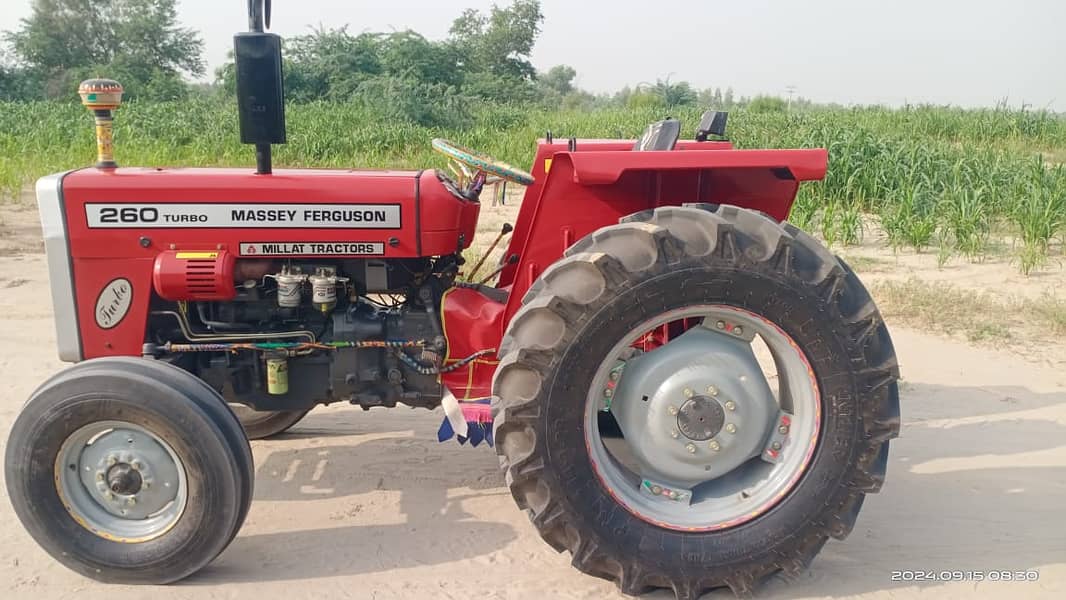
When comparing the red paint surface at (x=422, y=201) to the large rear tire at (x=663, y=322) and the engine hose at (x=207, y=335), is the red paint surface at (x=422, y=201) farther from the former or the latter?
the large rear tire at (x=663, y=322)

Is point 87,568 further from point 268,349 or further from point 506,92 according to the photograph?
Result: point 506,92

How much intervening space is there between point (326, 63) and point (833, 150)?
16134 millimetres

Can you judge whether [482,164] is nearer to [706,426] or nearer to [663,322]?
[663,322]

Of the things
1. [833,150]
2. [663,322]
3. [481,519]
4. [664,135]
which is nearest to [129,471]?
[481,519]

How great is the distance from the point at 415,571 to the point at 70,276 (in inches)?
62.2

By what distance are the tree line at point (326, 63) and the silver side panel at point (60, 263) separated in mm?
15056

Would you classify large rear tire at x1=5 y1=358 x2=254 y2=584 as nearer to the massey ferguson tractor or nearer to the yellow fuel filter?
the massey ferguson tractor

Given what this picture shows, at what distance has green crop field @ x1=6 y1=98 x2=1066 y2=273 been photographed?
775 cm

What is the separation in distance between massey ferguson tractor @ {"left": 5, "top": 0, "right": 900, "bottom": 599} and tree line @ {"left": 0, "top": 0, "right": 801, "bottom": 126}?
15035 mm

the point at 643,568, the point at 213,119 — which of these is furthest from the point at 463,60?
the point at 643,568

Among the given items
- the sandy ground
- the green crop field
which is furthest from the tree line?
the sandy ground

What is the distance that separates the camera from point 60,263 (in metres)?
2.79

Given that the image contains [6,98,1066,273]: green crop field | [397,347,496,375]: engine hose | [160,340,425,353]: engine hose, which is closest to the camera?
[160,340,425,353]: engine hose

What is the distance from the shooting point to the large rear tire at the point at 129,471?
2.46 m
